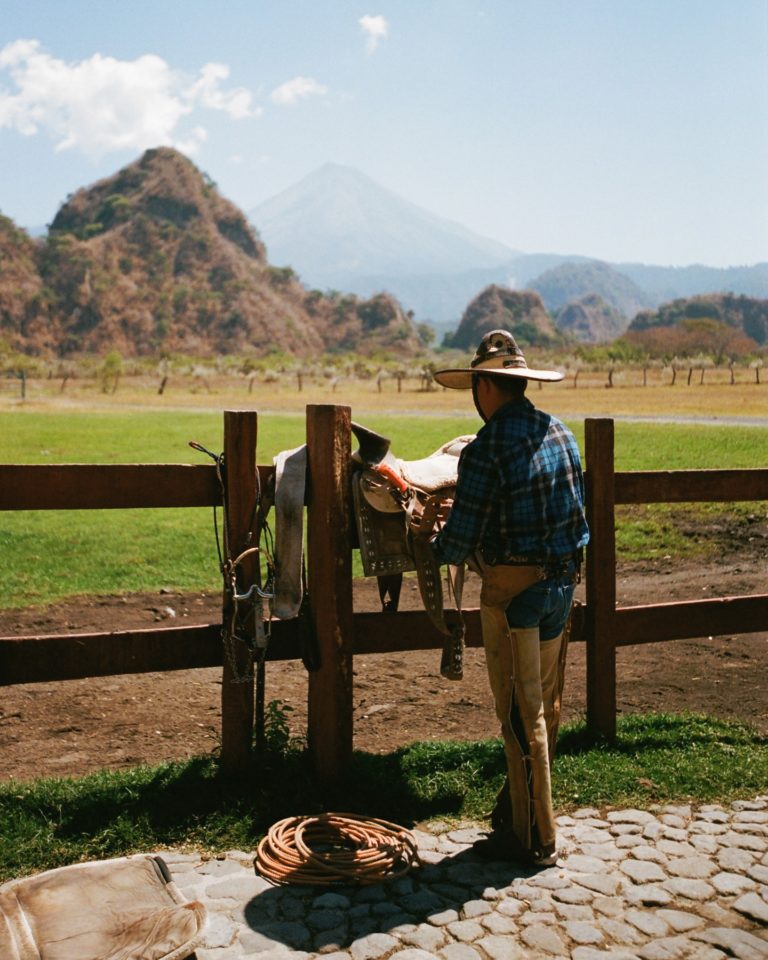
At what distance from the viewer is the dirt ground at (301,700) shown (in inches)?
209

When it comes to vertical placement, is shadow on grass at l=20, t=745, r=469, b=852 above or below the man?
below

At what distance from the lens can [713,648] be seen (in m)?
7.47

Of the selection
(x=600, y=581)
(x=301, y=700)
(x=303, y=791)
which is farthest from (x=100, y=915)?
(x=301, y=700)

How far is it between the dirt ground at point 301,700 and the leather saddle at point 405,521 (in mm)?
1392

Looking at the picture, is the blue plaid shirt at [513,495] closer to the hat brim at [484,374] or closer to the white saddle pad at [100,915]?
the hat brim at [484,374]

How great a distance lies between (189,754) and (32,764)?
2.70 feet

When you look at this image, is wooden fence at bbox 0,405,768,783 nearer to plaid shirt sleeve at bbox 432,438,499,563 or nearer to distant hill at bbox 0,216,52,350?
plaid shirt sleeve at bbox 432,438,499,563

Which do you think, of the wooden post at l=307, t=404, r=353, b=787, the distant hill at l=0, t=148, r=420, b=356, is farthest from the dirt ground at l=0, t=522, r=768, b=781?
the distant hill at l=0, t=148, r=420, b=356

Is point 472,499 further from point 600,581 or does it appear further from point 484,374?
point 600,581

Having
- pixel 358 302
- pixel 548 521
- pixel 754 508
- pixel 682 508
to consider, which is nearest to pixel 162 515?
pixel 682 508

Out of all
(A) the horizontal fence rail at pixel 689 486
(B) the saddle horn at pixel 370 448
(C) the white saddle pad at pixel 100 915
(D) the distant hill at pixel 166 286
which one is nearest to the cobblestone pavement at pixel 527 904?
(C) the white saddle pad at pixel 100 915

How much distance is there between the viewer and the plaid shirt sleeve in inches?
143

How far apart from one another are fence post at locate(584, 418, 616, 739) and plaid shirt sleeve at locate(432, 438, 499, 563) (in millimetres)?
1442

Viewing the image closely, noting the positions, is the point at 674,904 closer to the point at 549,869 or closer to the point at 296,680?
the point at 549,869
